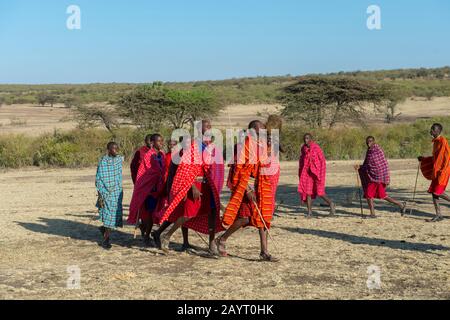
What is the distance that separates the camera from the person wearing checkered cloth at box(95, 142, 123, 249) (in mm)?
9734

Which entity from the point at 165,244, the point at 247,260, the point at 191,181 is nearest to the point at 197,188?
the point at 191,181

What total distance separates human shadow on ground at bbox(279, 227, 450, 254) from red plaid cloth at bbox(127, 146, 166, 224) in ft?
8.04

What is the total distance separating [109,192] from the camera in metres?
9.78

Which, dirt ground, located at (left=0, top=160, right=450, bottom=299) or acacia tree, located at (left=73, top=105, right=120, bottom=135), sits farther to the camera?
acacia tree, located at (left=73, top=105, right=120, bottom=135)

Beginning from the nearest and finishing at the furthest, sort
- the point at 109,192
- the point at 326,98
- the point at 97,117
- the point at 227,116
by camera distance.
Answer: the point at 109,192 < the point at 97,117 < the point at 326,98 < the point at 227,116

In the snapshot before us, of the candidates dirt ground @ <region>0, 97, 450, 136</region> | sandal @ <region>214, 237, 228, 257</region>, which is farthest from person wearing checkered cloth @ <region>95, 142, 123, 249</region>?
dirt ground @ <region>0, 97, 450, 136</region>

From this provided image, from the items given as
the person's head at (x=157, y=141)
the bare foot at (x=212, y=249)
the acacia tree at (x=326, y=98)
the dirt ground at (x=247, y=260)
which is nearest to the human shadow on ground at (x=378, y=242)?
the dirt ground at (x=247, y=260)

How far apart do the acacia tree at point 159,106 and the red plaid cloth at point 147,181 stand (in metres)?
17.1

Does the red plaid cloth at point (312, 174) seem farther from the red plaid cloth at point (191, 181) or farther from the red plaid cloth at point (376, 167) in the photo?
the red plaid cloth at point (191, 181)

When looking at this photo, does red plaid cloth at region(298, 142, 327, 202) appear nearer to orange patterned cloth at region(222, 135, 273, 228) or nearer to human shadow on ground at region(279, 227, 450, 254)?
human shadow on ground at region(279, 227, 450, 254)

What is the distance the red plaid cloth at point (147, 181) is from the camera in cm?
982

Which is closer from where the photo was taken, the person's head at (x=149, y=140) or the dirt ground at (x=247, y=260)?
the dirt ground at (x=247, y=260)

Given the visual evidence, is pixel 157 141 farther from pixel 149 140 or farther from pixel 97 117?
pixel 97 117

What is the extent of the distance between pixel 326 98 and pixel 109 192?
2071 cm
